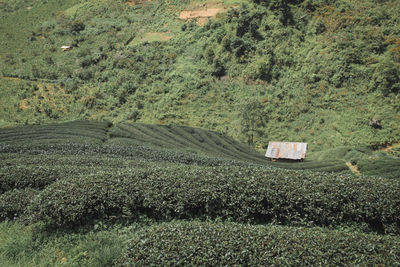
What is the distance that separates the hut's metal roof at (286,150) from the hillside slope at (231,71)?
348cm

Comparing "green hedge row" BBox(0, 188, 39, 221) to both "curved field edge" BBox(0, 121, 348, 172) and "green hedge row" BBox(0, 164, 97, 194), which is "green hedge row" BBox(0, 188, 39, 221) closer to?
"green hedge row" BBox(0, 164, 97, 194)

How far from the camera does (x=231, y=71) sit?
48906mm

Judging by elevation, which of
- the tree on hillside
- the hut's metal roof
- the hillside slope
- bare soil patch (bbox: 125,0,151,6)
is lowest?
the hut's metal roof

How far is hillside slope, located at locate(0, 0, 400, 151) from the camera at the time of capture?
3969 cm

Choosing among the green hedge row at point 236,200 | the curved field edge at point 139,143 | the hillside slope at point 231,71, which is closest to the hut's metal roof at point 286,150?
the curved field edge at point 139,143

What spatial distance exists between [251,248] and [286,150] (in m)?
27.1

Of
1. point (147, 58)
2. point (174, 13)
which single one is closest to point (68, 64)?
point (147, 58)

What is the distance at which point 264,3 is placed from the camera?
53031 millimetres

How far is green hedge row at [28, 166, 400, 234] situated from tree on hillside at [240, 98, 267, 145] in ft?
88.1

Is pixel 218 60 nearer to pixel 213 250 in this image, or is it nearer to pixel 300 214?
pixel 300 214

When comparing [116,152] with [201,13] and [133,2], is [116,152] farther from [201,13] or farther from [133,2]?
[133,2]

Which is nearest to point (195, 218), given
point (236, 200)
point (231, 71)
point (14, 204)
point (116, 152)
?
point (236, 200)

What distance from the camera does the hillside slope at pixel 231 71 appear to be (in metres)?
39.7

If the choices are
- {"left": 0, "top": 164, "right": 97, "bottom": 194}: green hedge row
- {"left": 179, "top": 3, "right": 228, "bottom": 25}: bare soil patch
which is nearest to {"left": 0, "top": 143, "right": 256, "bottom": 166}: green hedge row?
{"left": 0, "top": 164, "right": 97, "bottom": 194}: green hedge row
